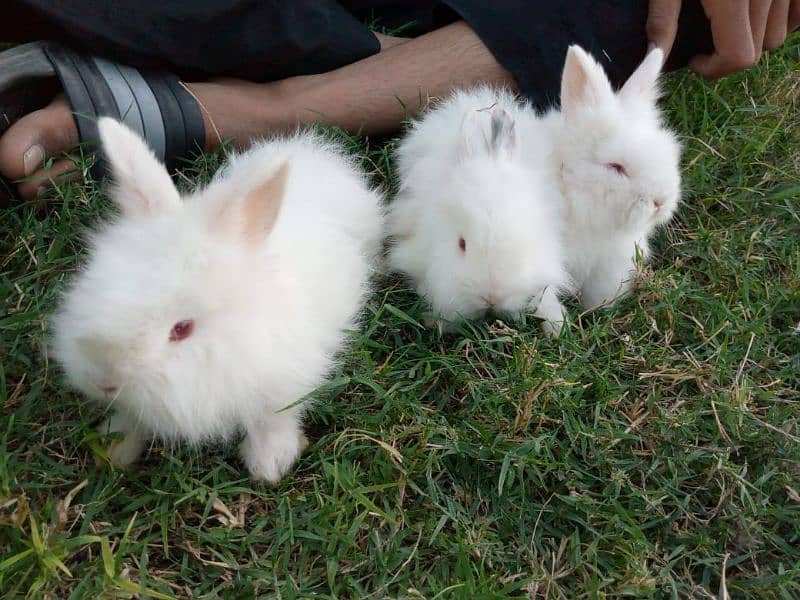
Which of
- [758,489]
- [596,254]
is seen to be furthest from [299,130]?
[758,489]

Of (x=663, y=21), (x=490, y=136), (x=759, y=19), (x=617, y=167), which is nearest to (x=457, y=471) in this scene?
(x=490, y=136)

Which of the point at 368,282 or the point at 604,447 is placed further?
the point at 368,282

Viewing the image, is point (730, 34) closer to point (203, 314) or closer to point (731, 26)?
point (731, 26)

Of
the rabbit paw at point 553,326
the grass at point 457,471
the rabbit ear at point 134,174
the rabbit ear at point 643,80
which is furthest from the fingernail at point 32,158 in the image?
the rabbit ear at point 643,80

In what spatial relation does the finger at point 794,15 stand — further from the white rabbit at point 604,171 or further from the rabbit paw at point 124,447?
the rabbit paw at point 124,447

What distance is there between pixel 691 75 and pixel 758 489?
2248mm

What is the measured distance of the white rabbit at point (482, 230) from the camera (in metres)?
2.48

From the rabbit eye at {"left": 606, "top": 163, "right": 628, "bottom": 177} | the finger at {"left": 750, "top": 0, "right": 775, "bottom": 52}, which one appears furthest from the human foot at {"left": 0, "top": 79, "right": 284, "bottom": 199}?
the finger at {"left": 750, "top": 0, "right": 775, "bottom": 52}

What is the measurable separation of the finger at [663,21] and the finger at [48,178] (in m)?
2.43

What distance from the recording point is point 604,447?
2.31 metres

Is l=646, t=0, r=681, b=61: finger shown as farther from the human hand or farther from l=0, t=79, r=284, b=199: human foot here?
l=0, t=79, r=284, b=199: human foot

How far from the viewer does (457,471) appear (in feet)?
7.45

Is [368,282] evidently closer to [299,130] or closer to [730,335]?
[299,130]

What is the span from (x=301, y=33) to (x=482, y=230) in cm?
132
